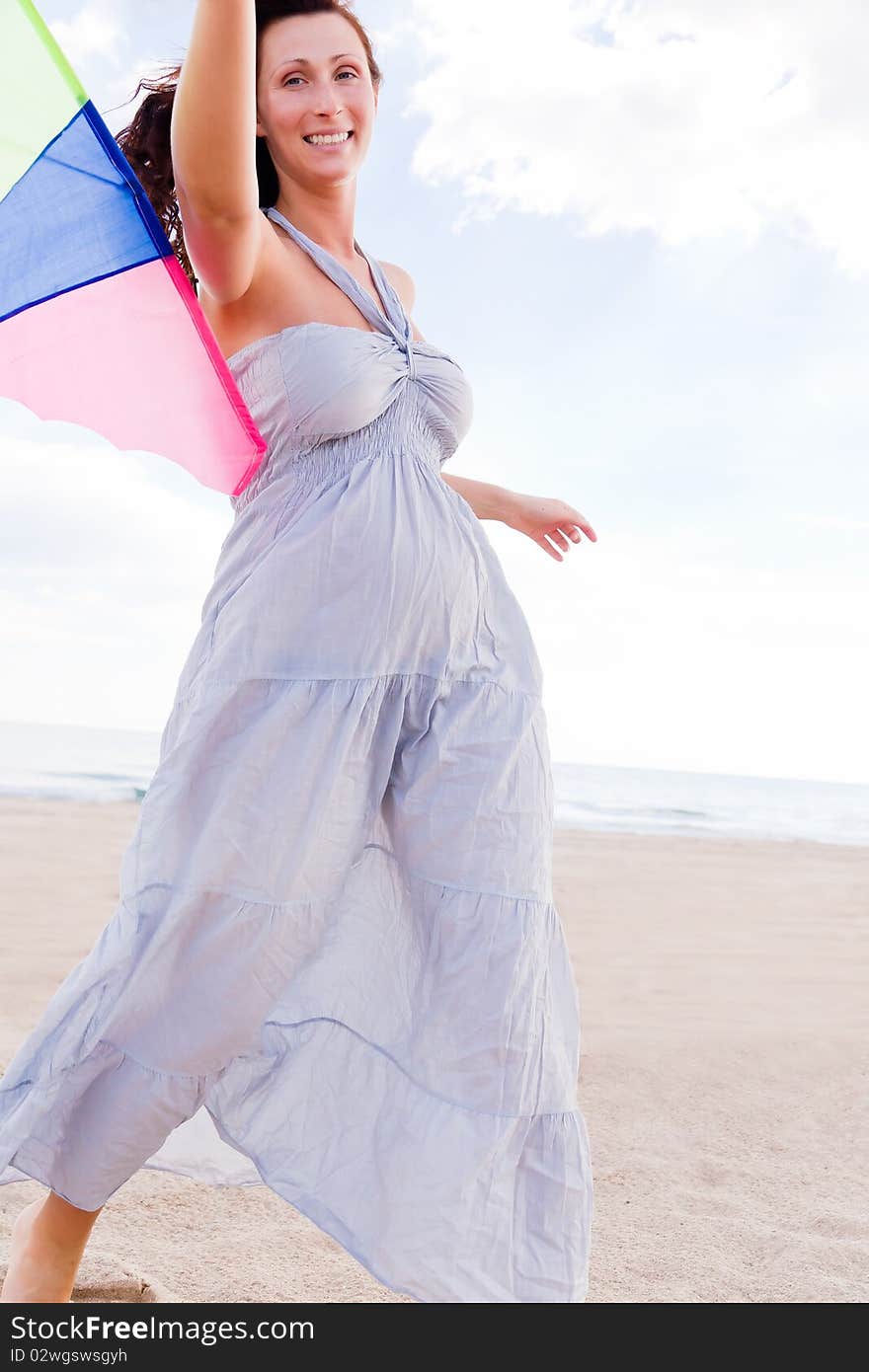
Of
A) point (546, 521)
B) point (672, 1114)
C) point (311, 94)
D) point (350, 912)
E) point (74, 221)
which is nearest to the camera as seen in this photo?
point (74, 221)

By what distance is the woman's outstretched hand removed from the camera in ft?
7.64

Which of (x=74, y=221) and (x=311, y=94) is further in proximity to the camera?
(x=311, y=94)

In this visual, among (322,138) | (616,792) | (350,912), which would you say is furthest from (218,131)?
(616,792)

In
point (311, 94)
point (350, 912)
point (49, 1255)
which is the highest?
point (311, 94)

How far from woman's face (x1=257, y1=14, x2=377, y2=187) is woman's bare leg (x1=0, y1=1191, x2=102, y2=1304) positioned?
1746 mm

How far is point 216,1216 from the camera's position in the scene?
2.54 meters

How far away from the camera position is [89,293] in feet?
5.66

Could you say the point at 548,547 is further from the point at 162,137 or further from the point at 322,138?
the point at 162,137

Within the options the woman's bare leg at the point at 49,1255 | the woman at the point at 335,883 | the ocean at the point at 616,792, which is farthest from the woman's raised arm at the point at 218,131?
the ocean at the point at 616,792

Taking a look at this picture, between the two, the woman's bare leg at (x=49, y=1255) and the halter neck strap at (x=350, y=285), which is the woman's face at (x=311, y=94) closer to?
the halter neck strap at (x=350, y=285)

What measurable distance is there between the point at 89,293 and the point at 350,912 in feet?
3.41

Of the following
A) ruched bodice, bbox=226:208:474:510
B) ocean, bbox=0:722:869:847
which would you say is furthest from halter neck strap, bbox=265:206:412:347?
ocean, bbox=0:722:869:847

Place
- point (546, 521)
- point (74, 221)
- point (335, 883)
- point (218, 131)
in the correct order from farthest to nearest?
point (546, 521), point (335, 883), point (74, 221), point (218, 131)
